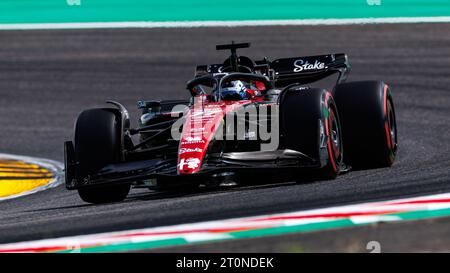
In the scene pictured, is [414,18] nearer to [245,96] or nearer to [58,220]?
[245,96]

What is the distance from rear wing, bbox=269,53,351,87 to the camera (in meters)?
11.5

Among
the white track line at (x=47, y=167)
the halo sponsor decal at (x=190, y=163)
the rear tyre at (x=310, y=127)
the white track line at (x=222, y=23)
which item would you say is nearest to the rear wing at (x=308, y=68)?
the rear tyre at (x=310, y=127)

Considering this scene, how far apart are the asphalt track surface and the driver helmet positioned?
981mm

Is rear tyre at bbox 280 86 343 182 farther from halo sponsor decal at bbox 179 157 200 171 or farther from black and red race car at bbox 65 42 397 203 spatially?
halo sponsor decal at bbox 179 157 200 171

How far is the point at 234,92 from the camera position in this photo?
1001 centimetres

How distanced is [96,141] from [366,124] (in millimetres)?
2474

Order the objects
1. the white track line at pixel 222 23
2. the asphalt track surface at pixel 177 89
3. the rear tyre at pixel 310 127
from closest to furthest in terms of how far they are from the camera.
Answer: the asphalt track surface at pixel 177 89 < the rear tyre at pixel 310 127 < the white track line at pixel 222 23

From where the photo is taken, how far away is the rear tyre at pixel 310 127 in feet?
30.0

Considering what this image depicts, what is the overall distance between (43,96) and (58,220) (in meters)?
9.57

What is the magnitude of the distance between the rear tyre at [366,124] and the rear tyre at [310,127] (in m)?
0.67

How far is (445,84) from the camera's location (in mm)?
16172

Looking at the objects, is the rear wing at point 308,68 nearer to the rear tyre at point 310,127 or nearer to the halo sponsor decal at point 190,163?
the rear tyre at point 310,127

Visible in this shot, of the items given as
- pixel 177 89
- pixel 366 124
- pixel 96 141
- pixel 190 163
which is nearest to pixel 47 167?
pixel 96 141

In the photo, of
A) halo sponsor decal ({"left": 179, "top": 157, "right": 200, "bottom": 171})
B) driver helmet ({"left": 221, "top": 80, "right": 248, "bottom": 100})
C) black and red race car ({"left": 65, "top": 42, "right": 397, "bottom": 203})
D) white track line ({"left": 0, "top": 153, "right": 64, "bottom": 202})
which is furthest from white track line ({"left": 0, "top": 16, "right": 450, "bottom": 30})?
halo sponsor decal ({"left": 179, "top": 157, "right": 200, "bottom": 171})
